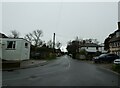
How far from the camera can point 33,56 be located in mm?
51031

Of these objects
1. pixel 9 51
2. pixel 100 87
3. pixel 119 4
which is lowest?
pixel 100 87

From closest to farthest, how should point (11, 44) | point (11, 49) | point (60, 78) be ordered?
point (60, 78), point (11, 49), point (11, 44)

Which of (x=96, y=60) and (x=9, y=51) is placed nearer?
(x=9, y=51)

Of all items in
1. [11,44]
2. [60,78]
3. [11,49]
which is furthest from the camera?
[11,44]

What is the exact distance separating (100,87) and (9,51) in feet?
82.9

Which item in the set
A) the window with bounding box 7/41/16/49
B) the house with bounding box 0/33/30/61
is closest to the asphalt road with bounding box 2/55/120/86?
the house with bounding box 0/33/30/61

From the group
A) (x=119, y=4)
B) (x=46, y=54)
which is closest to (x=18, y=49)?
(x=119, y=4)

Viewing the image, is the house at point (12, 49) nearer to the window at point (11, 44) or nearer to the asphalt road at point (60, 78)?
the window at point (11, 44)

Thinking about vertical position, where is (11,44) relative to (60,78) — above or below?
above

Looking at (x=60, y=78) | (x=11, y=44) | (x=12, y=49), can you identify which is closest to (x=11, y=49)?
(x=12, y=49)

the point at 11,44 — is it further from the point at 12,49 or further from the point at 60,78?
the point at 60,78

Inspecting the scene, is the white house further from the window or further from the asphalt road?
the asphalt road

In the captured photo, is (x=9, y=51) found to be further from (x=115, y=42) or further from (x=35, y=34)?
(x=35, y=34)

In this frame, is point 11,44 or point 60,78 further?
point 11,44
